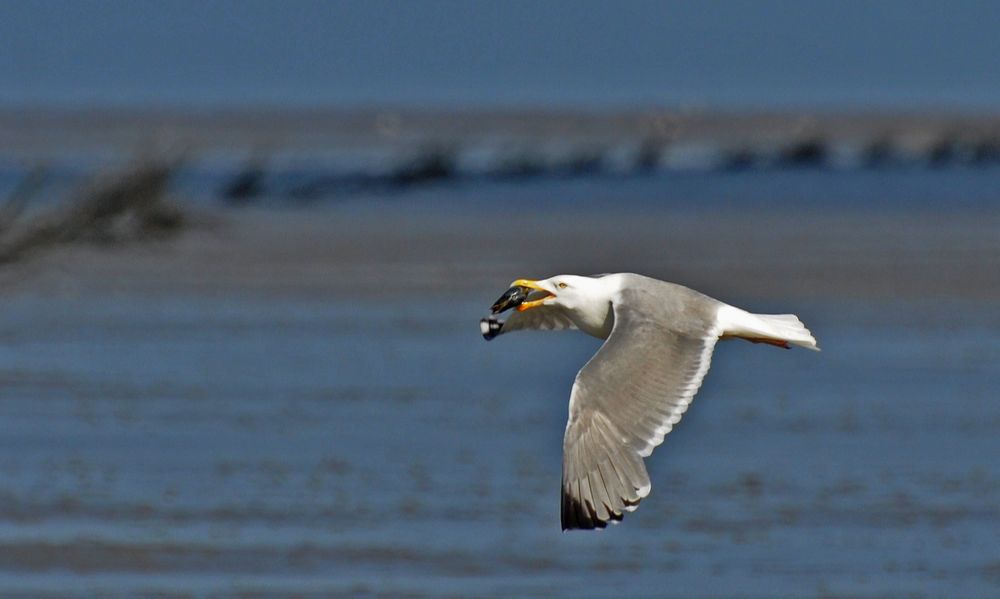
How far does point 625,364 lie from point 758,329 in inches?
24.5

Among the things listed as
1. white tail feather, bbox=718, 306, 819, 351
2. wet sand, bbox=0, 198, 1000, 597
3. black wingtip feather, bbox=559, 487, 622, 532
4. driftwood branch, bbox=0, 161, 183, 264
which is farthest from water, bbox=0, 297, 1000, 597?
driftwood branch, bbox=0, 161, 183, 264

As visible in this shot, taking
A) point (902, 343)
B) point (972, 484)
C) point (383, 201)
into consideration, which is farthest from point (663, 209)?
point (972, 484)

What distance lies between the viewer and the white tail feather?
30.5 feet

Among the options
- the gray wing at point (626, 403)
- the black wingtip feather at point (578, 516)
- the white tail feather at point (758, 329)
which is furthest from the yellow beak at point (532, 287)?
the black wingtip feather at point (578, 516)

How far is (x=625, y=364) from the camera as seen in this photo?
895 cm

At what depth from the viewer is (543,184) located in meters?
47.8

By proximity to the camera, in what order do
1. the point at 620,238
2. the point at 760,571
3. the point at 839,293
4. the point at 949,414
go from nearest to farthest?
the point at 760,571
the point at 949,414
the point at 839,293
the point at 620,238

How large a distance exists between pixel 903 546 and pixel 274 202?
30427 mm

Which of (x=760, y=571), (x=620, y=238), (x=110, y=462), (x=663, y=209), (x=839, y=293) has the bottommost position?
(x=760, y=571)

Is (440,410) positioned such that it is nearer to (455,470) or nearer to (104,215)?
(455,470)

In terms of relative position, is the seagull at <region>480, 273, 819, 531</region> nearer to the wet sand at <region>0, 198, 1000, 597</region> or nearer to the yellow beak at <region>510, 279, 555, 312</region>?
the yellow beak at <region>510, 279, 555, 312</region>

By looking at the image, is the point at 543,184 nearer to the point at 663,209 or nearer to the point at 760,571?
the point at 663,209

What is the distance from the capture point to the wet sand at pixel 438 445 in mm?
12320

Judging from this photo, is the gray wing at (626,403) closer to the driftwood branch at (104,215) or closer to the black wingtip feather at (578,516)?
the black wingtip feather at (578,516)
